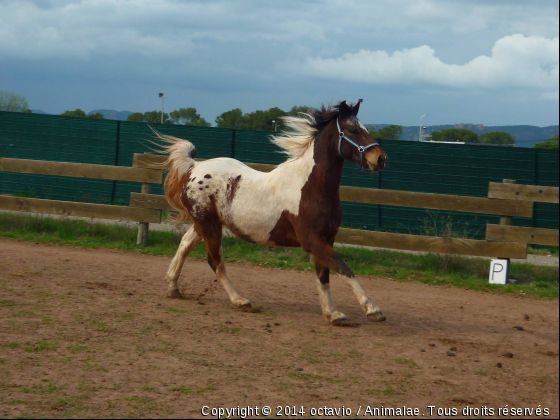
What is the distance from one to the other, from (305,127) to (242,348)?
102 inches

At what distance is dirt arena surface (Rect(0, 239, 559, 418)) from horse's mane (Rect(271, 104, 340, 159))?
6.10 feet

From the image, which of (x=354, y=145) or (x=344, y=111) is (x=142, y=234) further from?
(x=354, y=145)

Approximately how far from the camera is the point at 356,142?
5.83 m

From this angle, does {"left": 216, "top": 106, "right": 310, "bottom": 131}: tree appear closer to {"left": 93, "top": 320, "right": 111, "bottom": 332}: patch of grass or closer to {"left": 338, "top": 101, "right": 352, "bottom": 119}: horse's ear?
{"left": 338, "top": 101, "right": 352, "bottom": 119}: horse's ear

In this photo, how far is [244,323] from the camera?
593 cm

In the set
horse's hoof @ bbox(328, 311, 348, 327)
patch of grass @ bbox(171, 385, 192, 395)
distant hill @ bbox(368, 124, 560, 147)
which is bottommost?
patch of grass @ bbox(171, 385, 192, 395)

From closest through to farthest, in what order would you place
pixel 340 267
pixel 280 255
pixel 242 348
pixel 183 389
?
pixel 183 389, pixel 242 348, pixel 340 267, pixel 280 255

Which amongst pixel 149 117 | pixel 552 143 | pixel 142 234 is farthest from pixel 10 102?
pixel 552 143

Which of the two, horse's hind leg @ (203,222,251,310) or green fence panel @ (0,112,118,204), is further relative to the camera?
green fence panel @ (0,112,118,204)

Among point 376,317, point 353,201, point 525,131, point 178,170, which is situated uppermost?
point 525,131

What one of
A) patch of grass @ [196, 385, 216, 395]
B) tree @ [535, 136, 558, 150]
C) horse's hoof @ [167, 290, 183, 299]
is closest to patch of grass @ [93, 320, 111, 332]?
horse's hoof @ [167, 290, 183, 299]

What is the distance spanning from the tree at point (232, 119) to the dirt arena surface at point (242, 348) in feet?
29.0

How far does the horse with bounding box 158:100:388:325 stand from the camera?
5.87 metres

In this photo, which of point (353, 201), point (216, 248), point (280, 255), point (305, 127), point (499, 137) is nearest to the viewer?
point (499, 137)
